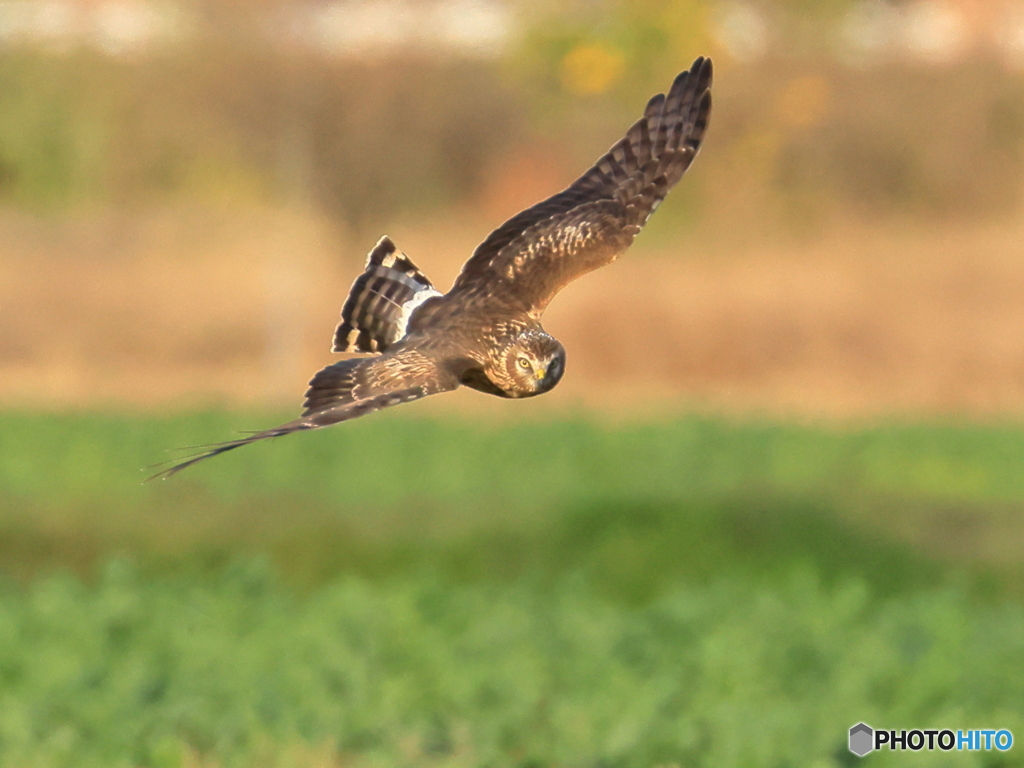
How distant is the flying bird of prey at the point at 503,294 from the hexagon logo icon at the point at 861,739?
4756 millimetres

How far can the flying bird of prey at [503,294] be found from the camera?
505cm

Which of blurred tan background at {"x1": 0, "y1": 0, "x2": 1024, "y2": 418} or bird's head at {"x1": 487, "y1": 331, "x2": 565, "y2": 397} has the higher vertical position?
blurred tan background at {"x1": 0, "y1": 0, "x2": 1024, "y2": 418}

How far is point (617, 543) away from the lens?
1847cm

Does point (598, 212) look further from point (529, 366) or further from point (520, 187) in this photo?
point (520, 187)

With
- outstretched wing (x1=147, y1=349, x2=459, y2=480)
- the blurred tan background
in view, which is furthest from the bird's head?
the blurred tan background

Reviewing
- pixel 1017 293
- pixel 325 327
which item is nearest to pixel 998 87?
pixel 1017 293

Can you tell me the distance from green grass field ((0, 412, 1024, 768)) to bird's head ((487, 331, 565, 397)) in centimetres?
504

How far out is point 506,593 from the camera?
15.3 m

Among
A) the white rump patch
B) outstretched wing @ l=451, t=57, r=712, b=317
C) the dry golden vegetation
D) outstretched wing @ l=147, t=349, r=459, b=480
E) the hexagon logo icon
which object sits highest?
the dry golden vegetation

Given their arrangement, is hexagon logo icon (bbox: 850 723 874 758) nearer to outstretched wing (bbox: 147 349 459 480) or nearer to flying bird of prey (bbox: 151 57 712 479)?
flying bird of prey (bbox: 151 57 712 479)

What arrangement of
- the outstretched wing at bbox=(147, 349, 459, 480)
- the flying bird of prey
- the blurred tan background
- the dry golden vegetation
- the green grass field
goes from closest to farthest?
the outstretched wing at bbox=(147, 349, 459, 480) < the flying bird of prey < the green grass field < the dry golden vegetation < the blurred tan background

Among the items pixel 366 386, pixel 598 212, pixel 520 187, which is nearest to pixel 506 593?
pixel 598 212

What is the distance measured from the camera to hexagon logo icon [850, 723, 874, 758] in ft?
34.6

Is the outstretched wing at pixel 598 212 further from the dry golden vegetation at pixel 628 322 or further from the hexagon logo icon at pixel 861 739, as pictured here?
the dry golden vegetation at pixel 628 322
